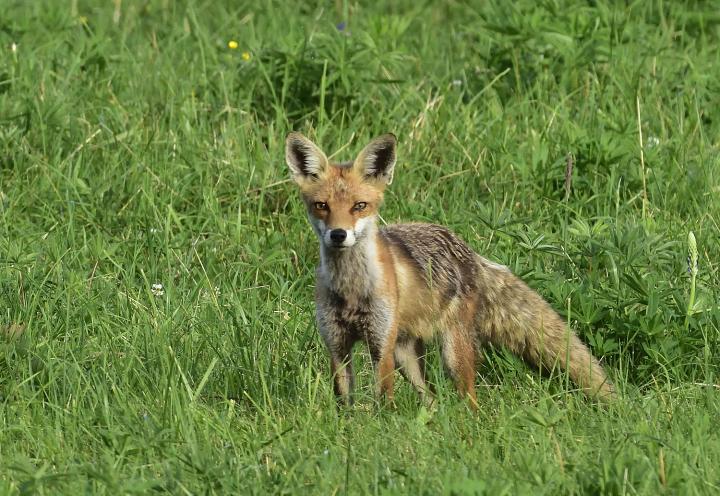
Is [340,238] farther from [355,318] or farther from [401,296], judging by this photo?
[401,296]

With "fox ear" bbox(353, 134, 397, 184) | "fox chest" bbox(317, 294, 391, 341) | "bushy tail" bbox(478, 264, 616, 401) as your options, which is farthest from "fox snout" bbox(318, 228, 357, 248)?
"bushy tail" bbox(478, 264, 616, 401)

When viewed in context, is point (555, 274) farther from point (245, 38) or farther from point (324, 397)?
point (245, 38)

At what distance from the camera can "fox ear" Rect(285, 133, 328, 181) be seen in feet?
17.6

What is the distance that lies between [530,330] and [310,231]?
63.2 inches

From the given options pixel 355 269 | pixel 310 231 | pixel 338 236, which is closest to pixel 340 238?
pixel 338 236

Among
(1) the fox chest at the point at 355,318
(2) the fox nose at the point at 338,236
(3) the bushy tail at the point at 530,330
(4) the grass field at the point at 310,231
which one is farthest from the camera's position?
(3) the bushy tail at the point at 530,330

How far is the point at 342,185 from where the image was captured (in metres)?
5.26

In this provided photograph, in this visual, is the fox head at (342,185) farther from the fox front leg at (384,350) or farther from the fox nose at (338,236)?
the fox front leg at (384,350)

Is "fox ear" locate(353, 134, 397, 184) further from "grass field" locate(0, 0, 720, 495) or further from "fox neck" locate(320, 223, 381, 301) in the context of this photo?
"grass field" locate(0, 0, 720, 495)

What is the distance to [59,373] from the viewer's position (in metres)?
5.19

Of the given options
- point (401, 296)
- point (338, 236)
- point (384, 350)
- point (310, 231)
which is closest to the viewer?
point (338, 236)

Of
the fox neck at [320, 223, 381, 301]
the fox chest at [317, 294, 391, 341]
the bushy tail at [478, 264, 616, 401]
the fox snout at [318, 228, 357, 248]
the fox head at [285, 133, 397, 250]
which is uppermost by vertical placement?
the fox head at [285, 133, 397, 250]

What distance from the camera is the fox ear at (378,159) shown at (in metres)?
5.31

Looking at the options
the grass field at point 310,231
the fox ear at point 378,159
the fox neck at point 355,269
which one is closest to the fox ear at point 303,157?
the fox ear at point 378,159
